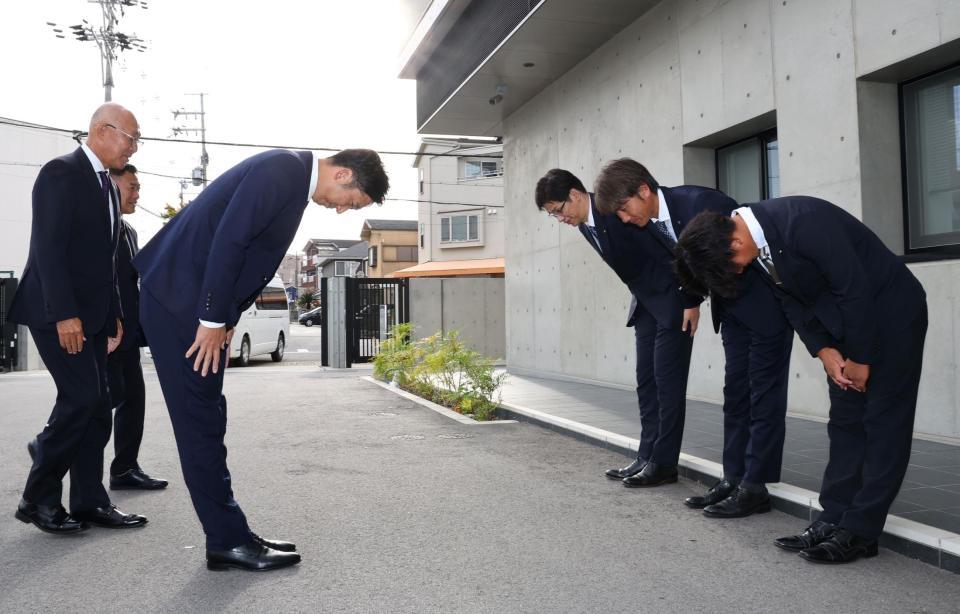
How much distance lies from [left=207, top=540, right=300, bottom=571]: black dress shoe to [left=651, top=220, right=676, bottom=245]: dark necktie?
249cm

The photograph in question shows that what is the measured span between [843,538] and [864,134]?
383cm

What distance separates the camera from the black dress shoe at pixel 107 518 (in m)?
3.75

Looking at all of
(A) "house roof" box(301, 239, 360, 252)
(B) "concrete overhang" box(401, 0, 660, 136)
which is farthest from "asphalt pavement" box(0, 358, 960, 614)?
(A) "house roof" box(301, 239, 360, 252)

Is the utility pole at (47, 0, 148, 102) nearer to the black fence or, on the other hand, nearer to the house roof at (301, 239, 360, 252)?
the black fence

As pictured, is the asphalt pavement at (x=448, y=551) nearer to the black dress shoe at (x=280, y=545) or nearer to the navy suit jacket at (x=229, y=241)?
the black dress shoe at (x=280, y=545)

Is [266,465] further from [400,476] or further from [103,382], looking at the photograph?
[103,382]

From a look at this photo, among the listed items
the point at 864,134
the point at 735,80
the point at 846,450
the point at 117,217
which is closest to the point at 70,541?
the point at 117,217

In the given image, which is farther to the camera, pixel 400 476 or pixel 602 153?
pixel 602 153

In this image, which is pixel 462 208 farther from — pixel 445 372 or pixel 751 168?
pixel 751 168

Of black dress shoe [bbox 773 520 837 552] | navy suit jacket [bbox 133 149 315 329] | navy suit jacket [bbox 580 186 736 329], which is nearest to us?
navy suit jacket [bbox 133 149 315 329]

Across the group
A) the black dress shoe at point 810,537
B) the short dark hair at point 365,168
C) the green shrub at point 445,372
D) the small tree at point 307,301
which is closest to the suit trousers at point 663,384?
the black dress shoe at point 810,537

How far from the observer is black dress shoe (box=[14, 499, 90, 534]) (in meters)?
3.61

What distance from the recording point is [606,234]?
4.43m

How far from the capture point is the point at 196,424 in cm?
306
